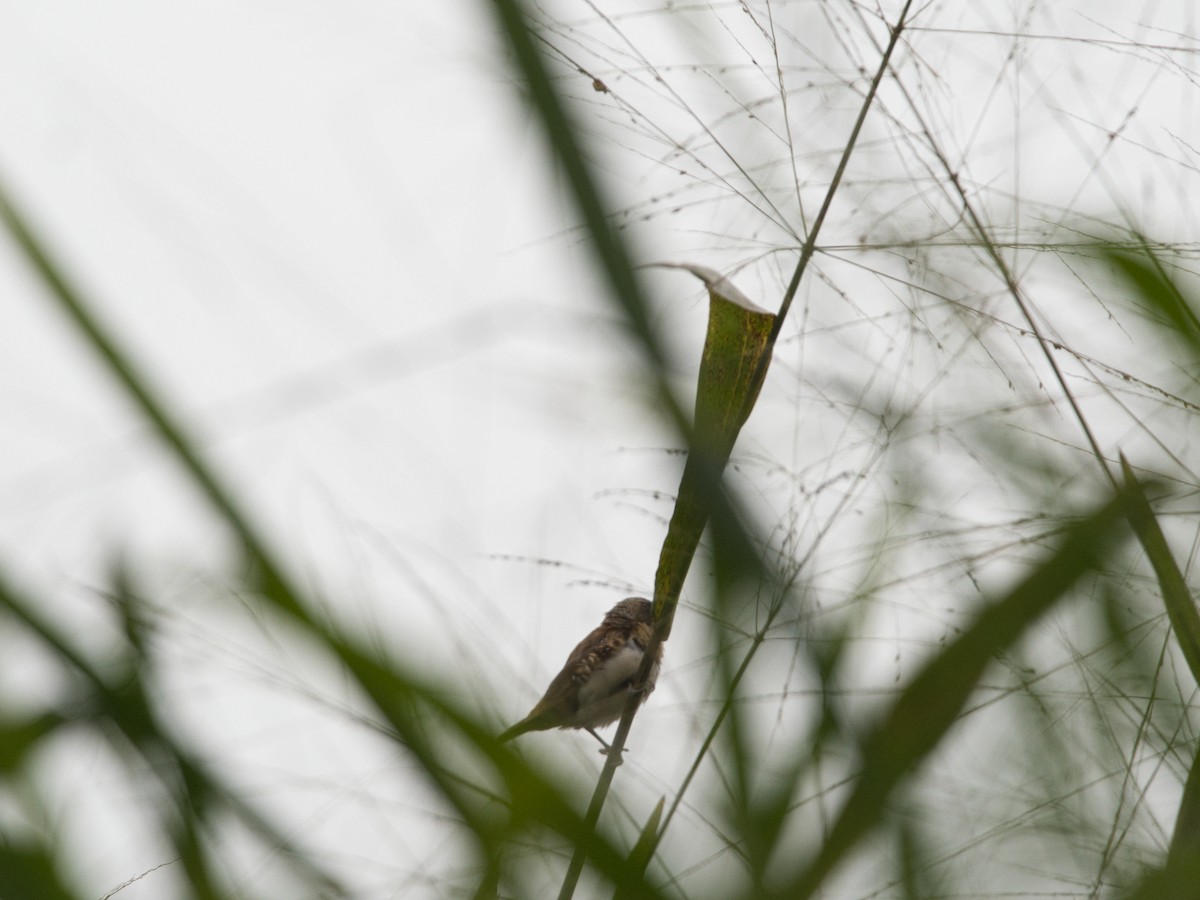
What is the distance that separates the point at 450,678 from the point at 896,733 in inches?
8.9

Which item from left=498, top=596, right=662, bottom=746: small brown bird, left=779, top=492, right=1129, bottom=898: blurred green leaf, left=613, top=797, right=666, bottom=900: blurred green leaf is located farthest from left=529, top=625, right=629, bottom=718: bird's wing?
left=779, top=492, right=1129, bottom=898: blurred green leaf

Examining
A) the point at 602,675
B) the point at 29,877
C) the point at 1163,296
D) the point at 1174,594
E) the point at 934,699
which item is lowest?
the point at 29,877

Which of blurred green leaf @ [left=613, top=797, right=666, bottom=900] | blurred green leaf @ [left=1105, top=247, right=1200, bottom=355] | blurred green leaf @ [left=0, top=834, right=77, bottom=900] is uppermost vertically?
blurred green leaf @ [left=1105, top=247, right=1200, bottom=355]

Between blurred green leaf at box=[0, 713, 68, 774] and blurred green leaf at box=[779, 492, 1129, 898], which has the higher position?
blurred green leaf at box=[779, 492, 1129, 898]

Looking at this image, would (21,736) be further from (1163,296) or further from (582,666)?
(582,666)

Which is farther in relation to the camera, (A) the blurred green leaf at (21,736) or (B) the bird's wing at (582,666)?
(B) the bird's wing at (582,666)

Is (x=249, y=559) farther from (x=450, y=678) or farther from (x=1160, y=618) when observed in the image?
(x=1160, y=618)

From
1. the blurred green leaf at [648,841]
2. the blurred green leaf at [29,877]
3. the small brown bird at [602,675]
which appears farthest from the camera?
the small brown bird at [602,675]

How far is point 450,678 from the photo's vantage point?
0.55 metres

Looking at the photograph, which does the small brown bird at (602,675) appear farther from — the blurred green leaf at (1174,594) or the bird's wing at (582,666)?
the blurred green leaf at (1174,594)

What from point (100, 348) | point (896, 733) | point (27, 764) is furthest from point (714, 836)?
point (100, 348)

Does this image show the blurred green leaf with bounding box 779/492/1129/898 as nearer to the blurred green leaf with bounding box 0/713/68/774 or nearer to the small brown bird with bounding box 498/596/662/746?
the blurred green leaf with bounding box 0/713/68/774

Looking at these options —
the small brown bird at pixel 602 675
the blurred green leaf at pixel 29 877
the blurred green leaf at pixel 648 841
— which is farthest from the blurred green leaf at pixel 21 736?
the small brown bird at pixel 602 675

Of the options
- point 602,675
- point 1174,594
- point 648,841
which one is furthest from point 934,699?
point 602,675
